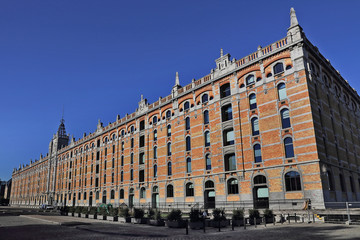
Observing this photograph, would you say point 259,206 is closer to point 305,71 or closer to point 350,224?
point 350,224

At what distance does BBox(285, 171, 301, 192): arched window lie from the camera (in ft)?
82.9

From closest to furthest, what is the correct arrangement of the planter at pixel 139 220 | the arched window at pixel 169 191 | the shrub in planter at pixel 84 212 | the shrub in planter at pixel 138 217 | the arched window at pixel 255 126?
the planter at pixel 139 220
the shrub in planter at pixel 138 217
the arched window at pixel 255 126
the shrub in planter at pixel 84 212
the arched window at pixel 169 191

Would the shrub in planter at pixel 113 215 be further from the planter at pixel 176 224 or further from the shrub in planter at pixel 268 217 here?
the shrub in planter at pixel 268 217

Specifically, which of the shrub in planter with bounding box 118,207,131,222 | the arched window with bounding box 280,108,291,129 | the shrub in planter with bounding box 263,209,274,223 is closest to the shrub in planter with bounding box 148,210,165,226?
the shrub in planter with bounding box 118,207,131,222

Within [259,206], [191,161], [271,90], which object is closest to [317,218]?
[259,206]

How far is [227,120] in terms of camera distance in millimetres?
33156

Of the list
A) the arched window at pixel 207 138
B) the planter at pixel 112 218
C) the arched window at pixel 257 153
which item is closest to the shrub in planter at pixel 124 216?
the planter at pixel 112 218

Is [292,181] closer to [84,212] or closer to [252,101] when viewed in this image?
[252,101]

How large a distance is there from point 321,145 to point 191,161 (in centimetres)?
1620

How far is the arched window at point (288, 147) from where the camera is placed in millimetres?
26375

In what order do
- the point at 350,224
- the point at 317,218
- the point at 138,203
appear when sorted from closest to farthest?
the point at 350,224 < the point at 317,218 < the point at 138,203

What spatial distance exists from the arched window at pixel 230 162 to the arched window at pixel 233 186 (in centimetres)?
137

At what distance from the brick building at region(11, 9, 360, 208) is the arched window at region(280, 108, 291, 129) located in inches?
4.1

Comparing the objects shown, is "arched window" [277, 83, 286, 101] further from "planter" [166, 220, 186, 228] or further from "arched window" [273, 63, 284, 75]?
"planter" [166, 220, 186, 228]
